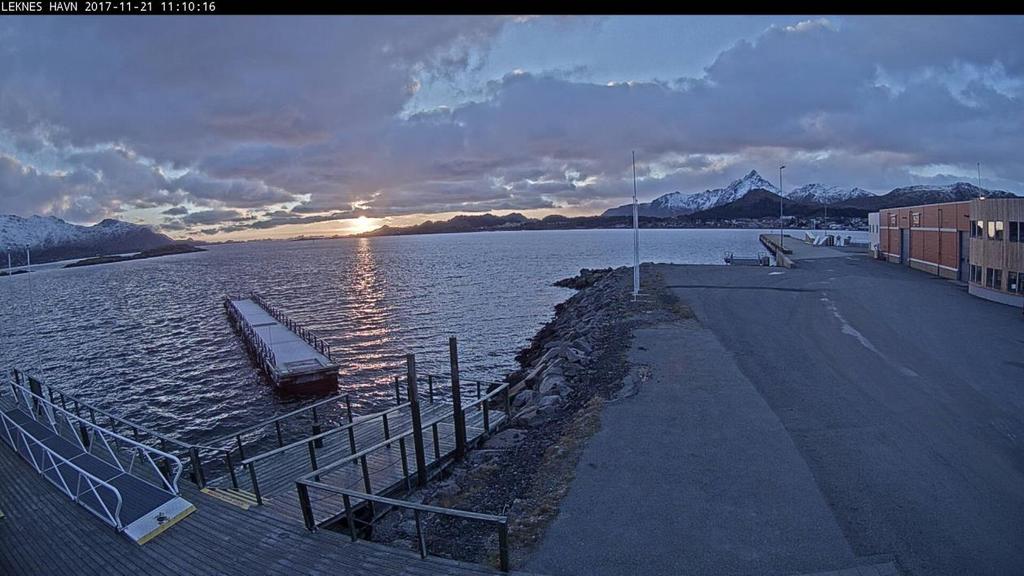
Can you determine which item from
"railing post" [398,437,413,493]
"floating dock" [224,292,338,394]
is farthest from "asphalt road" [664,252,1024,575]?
"floating dock" [224,292,338,394]

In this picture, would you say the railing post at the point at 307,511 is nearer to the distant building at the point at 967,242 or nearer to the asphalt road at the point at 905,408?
the asphalt road at the point at 905,408

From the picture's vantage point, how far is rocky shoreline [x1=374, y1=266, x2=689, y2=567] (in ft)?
28.7

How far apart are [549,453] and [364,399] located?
14.6 metres

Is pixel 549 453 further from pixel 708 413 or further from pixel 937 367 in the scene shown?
pixel 937 367

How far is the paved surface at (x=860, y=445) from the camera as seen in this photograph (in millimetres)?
7867

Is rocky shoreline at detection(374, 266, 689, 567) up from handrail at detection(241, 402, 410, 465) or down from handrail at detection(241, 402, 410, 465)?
down

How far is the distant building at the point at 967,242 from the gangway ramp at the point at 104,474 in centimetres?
3112

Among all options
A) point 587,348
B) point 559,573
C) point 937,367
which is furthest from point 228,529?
point 937,367

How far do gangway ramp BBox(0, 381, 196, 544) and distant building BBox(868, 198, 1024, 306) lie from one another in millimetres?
31120

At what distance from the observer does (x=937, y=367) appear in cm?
1605

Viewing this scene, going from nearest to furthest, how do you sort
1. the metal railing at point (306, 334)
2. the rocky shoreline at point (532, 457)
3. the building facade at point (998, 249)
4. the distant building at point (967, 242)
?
1. the rocky shoreline at point (532, 457)
2. the building facade at point (998, 249)
3. the distant building at point (967, 242)
4. the metal railing at point (306, 334)

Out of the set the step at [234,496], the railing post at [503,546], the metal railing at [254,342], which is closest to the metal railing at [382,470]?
the step at [234,496]

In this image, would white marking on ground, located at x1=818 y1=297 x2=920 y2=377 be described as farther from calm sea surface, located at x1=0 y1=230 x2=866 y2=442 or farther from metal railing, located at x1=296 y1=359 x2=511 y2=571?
calm sea surface, located at x1=0 y1=230 x2=866 y2=442
